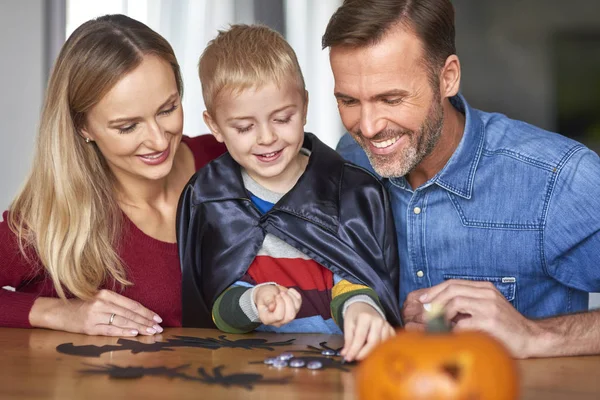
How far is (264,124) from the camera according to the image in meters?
1.79

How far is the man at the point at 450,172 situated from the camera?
1780 mm

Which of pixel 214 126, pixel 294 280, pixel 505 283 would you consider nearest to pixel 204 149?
pixel 214 126

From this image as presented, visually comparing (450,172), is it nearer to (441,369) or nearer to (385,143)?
(385,143)

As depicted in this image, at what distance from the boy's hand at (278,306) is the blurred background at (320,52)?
237 cm

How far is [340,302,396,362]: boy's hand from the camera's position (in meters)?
1.39

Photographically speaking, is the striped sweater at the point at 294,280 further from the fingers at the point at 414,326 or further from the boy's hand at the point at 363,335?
the boy's hand at the point at 363,335

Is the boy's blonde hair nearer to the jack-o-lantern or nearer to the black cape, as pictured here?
the black cape

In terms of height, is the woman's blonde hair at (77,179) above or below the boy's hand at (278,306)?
above

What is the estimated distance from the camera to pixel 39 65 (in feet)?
12.0

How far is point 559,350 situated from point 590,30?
3482 millimetres

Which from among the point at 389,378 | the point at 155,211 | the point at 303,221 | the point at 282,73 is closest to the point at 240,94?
the point at 282,73

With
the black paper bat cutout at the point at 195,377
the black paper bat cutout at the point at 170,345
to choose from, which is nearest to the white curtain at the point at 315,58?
the black paper bat cutout at the point at 170,345

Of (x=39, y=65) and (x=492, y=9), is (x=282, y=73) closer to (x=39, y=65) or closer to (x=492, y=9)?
(x=39, y=65)

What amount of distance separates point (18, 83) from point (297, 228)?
2361 mm
